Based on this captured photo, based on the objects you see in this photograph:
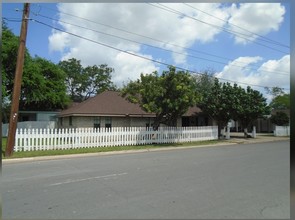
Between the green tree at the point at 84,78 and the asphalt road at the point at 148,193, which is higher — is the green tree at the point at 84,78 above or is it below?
above

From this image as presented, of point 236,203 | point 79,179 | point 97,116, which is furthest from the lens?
point 97,116

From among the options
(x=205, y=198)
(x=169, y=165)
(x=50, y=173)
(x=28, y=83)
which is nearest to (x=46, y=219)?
(x=205, y=198)

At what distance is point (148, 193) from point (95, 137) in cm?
1365

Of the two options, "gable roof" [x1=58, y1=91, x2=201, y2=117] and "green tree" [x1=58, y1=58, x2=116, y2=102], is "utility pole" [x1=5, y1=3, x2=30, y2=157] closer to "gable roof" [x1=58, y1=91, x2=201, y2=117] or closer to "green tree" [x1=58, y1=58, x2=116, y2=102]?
"gable roof" [x1=58, y1=91, x2=201, y2=117]

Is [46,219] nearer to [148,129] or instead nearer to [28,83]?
[148,129]

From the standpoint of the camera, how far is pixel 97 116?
26.3 metres

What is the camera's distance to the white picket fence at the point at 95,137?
17531 millimetres

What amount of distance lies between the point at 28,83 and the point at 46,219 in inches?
1063

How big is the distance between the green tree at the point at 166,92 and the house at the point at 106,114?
4638 mm

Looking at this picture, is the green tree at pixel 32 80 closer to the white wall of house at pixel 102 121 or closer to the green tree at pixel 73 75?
the white wall of house at pixel 102 121

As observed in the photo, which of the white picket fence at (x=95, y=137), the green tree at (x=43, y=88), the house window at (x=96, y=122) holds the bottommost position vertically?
the white picket fence at (x=95, y=137)

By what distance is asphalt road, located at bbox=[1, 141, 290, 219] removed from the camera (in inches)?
215

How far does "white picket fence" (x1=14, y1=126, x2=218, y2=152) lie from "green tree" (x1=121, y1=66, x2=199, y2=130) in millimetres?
1799

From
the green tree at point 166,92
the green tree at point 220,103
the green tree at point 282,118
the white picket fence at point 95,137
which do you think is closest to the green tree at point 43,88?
the white picket fence at point 95,137
